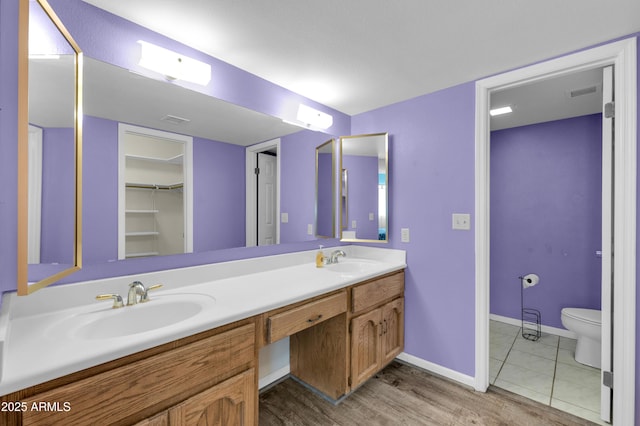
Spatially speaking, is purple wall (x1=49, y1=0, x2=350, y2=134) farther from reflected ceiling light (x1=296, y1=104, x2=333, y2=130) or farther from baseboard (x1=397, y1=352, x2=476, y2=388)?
baseboard (x1=397, y1=352, x2=476, y2=388)

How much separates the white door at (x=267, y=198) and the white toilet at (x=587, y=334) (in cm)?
253

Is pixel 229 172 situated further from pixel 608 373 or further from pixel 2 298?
pixel 608 373

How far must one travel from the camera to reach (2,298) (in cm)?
100

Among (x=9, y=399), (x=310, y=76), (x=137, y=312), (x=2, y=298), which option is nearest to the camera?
(x=9, y=399)

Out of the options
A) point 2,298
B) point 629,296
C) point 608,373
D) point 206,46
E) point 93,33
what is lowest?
point 608,373

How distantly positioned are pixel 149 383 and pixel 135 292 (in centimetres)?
45

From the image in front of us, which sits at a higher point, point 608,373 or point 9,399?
point 9,399

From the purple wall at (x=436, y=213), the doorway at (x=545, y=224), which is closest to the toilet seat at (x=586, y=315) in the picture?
the doorway at (x=545, y=224)

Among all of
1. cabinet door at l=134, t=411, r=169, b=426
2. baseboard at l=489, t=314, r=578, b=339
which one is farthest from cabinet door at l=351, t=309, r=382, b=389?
baseboard at l=489, t=314, r=578, b=339

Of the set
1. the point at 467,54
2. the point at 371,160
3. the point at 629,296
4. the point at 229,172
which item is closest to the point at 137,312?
the point at 229,172

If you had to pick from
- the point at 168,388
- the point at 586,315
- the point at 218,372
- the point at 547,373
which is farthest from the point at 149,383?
the point at 586,315

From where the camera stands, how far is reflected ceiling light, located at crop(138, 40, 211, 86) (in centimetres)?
137

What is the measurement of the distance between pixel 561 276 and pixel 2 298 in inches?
157

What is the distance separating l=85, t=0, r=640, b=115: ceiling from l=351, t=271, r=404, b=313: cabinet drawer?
4.66 feet
